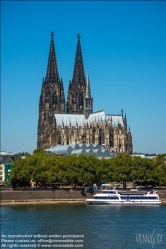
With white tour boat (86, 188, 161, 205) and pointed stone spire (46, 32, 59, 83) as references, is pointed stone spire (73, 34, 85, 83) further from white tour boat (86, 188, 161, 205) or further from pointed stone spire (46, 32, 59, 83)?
white tour boat (86, 188, 161, 205)

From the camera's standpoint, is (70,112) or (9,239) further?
(70,112)

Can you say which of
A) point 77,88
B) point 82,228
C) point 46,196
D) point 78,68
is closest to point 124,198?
point 46,196

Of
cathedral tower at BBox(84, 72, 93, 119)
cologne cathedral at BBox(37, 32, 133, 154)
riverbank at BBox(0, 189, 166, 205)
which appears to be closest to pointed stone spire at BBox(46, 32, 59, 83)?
cologne cathedral at BBox(37, 32, 133, 154)

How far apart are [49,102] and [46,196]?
55.6m

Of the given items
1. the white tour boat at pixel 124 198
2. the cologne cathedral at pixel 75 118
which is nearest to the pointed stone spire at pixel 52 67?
the cologne cathedral at pixel 75 118

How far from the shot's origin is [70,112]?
122000mm

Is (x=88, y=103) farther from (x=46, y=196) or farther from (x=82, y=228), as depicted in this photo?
(x=82, y=228)

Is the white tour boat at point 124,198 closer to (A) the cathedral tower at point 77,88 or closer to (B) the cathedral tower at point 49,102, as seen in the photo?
(B) the cathedral tower at point 49,102

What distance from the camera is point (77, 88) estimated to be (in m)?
120

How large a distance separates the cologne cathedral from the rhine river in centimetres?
5487

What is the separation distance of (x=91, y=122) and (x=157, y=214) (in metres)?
64.1

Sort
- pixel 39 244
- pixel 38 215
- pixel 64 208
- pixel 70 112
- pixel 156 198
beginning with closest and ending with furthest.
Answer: pixel 39 244, pixel 38 215, pixel 64 208, pixel 156 198, pixel 70 112

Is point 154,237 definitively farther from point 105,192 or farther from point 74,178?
point 74,178

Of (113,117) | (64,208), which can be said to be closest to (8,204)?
(64,208)
